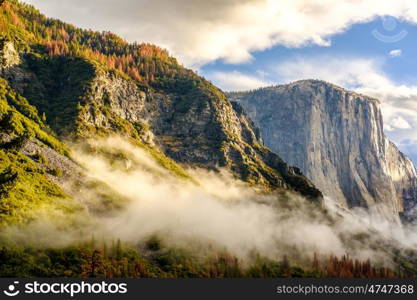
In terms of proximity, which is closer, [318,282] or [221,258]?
[318,282]

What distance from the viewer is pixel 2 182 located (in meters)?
70.2

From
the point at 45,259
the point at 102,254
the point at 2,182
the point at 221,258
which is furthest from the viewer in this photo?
the point at 221,258

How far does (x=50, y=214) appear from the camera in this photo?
486 feet

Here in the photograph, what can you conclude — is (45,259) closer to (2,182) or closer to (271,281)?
(2,182)

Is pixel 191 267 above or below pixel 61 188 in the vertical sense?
below

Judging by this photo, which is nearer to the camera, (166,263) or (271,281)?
(271,281)

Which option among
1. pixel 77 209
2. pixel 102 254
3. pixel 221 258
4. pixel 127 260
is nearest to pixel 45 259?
pixel 102 254

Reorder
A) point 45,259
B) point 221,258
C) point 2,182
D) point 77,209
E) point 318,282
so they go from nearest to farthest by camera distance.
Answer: point 2,182 → point 318,282 → point 45,259 → point 77,209 → point 221,258

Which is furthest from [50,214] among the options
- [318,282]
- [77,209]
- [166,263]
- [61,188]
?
[318,282]

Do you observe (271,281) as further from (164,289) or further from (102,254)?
(102,254)

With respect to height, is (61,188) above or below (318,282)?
above

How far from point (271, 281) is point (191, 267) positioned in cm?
9542

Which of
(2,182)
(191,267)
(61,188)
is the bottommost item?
(191,267)

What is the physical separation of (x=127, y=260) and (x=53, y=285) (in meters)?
89.3
